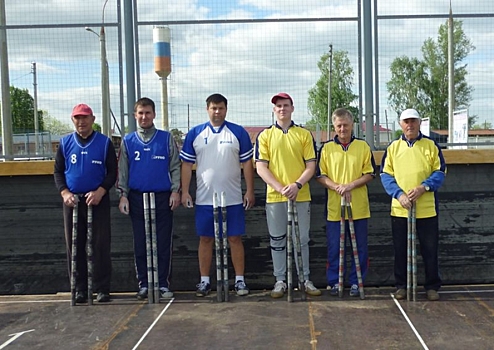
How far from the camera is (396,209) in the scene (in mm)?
5406

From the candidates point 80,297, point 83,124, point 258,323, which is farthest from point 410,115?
point 80,297

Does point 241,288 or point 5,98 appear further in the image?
point 5,98

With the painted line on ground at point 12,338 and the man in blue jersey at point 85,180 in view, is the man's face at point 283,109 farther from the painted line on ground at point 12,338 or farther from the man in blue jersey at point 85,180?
the painted line on ground at point 12,338

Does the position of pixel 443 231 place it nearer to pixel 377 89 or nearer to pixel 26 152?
pixel 377 89

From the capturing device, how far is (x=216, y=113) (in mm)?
5523

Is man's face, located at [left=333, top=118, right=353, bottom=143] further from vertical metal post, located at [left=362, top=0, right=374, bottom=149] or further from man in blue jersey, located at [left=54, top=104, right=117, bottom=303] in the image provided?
man in blue jersey, located at [left=54, top=104, right=117, bottom=303]

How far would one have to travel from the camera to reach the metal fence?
580 centimetres

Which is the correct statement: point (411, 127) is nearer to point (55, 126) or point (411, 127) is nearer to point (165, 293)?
point (165, 293)

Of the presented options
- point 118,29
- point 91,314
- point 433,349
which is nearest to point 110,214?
point 91,314

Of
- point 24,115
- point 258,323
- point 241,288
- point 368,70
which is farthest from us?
point 24,115

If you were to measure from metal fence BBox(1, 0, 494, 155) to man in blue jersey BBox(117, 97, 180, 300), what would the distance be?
253 mm

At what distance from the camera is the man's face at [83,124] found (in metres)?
5.46

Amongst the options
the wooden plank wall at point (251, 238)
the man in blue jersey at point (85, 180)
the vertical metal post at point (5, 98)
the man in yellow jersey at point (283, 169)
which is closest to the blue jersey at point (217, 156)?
the man in yellow jersey at point (283, 169)

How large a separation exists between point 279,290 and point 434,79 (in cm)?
289
